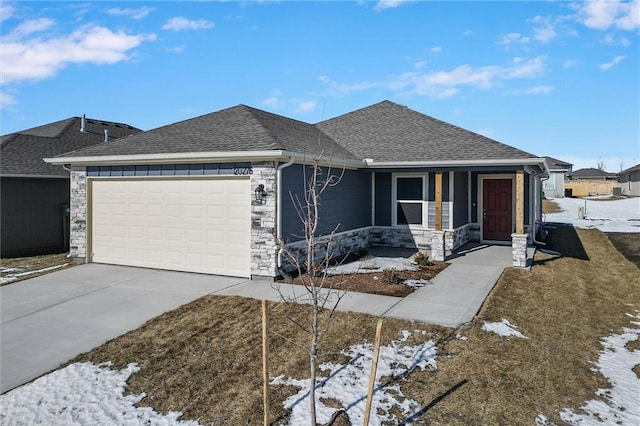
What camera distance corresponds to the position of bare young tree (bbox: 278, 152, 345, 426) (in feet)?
11.6

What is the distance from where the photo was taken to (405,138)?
1350cm

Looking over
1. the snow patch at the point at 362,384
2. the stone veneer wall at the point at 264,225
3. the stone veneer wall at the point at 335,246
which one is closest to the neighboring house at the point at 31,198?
the stone veneer wall at the point at 264,225

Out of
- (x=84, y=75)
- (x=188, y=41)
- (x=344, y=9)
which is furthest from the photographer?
(x=84, y=75)

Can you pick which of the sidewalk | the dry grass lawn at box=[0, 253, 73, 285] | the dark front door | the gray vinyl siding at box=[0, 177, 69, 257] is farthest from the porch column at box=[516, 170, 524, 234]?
the gray vinyl siding at box=[0, 177, 69, 257]

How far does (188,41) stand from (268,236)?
6571mm

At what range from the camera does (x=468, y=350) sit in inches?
207

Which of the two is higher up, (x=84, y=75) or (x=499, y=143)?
(x=84, y=75)

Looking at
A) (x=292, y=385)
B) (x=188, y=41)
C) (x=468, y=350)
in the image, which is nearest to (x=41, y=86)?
(x=188, y=41)

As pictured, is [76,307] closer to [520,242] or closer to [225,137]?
[225,137]

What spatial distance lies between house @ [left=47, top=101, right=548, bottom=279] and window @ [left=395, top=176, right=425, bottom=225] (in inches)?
1.3

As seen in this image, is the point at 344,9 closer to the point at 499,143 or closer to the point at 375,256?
the point at 499,143

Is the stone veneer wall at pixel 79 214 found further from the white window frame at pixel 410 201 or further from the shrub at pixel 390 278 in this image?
the white window frame at pixel 410 201

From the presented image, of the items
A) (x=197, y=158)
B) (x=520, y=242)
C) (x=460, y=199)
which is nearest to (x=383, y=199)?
(x=460, y=199)

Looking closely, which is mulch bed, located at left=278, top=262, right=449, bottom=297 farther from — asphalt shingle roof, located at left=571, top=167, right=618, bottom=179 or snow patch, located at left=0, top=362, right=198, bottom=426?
asphalt shingle roof, located at left=571, top=167, right=618, bottom=179
